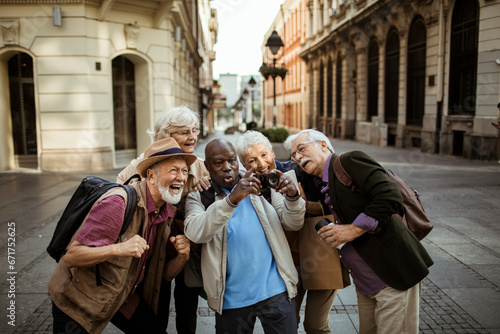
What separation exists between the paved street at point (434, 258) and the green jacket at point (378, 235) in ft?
4.59

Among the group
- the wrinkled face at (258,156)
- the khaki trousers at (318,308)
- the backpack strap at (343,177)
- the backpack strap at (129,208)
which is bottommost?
the khaki trousers at (318,308)

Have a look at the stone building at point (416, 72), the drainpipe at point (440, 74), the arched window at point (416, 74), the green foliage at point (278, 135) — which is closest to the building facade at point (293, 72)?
the stone building at point (416, 72)

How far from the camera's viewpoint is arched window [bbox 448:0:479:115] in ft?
50.5

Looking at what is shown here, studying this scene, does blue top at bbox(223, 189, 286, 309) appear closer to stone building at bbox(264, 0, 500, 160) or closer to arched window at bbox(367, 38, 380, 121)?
stone building at bbox(264, 0, 500, 160)

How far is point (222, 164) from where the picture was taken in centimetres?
273

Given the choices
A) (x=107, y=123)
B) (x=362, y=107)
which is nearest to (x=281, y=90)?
(x=362, y=107)

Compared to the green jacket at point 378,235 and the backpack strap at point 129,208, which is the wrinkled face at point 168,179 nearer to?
the backpack strap at point 129,208

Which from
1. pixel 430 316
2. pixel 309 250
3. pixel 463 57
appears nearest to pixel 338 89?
pixel 463 57

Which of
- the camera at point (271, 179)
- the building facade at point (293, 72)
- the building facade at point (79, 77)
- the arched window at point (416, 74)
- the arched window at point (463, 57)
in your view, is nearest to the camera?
the camera at point (271, 179)

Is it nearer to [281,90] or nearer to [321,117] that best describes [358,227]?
[321,117]

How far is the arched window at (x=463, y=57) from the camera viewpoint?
1538 cm

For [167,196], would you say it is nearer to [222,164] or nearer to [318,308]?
[222,164]

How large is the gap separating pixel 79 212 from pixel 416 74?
65.0 feet

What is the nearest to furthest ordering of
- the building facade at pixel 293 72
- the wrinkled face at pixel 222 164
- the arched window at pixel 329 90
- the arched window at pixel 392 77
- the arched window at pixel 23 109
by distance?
the wrinkled face at pixel 222 164, the arched window at pixel 23 109, the arched window at pixel 392 77, the arched window at pixel 329 90, the building facade at pixel 293 72
